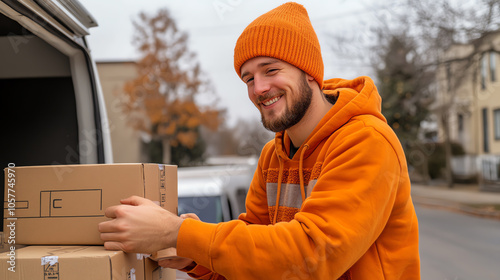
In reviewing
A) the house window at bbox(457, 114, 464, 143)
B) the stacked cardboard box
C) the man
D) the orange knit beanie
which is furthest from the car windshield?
the house window at bbox(457, 114, 464, 143)

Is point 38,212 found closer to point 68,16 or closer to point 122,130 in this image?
point 68,16

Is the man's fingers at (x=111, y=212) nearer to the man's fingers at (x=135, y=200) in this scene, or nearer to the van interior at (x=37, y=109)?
the man's fingers at (x=135, y=200)

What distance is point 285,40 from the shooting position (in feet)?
5.66

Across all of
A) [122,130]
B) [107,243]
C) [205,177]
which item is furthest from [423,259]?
[122,130]

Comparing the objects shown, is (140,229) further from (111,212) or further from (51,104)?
(51,104)

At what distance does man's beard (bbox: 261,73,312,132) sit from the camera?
1.71 metres

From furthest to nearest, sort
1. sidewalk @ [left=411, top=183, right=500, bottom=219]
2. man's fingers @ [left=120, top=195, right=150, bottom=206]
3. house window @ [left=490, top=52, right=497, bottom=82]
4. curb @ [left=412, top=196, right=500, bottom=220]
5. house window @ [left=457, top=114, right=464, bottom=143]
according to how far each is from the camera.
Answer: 1. house window @ [left=457, top=114, right=464, bottom=143]
2. house window @ [left=490, top=52, right=497, bottom=82]
3. sidewalk @ [left=411, top=183, right=500, bottom=219]
4. curb @ [left=412, top=196, right=500, bottom=220]
5. man's fingers @ [left=120, top=195, right=150, bottom=206]

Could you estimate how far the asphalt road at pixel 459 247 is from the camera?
599 centimetres

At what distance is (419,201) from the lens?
14461 mm

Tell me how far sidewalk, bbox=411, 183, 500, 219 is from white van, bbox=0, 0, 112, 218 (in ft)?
36.1

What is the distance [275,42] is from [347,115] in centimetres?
40

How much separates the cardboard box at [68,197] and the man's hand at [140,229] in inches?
3.7

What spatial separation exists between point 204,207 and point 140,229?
2.75 metres

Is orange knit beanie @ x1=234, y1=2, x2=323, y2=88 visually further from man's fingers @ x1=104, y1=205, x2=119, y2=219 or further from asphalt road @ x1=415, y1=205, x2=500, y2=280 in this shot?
asphalt road @ x1=415, y1=205, x2=500, y2=280
